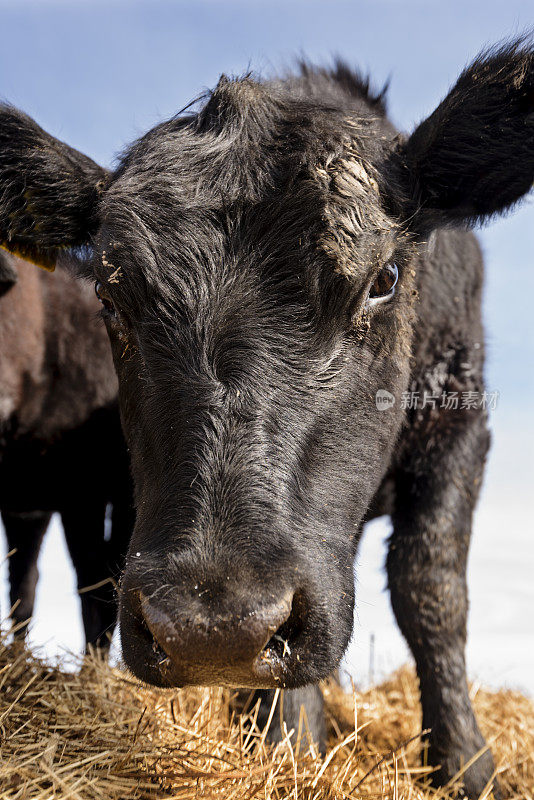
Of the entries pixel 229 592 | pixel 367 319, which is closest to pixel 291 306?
pixel 367 319

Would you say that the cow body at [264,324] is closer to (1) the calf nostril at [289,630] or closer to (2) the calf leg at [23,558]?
(1) the calf nostril at [289,630]

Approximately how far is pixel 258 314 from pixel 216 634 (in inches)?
40.4

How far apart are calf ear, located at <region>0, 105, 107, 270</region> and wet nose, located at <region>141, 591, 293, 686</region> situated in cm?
195

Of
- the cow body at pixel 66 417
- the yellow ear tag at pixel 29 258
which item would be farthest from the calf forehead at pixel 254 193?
the cow body at pixel 66 417

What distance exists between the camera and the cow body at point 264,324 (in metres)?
2.15

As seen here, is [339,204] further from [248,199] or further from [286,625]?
[286,625]

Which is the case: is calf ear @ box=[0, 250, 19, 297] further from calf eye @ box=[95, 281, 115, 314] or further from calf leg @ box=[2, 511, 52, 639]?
calf leg @ box=[2, 511, 52, 639]

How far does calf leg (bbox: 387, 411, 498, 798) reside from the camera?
3.76m

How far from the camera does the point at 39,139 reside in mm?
3371

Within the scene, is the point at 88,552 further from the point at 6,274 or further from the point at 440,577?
A: the point at 440,577

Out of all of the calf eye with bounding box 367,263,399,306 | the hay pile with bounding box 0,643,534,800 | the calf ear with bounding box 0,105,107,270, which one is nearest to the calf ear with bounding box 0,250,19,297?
the calf ear with bounding box 0,105,107,270

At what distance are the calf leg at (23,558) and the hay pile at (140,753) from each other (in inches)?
131

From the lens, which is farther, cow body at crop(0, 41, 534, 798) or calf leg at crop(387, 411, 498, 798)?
calf leg at crop(387, 411, 498, 798)

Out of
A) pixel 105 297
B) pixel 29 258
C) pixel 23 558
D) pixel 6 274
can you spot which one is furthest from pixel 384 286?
pixel 23 558
